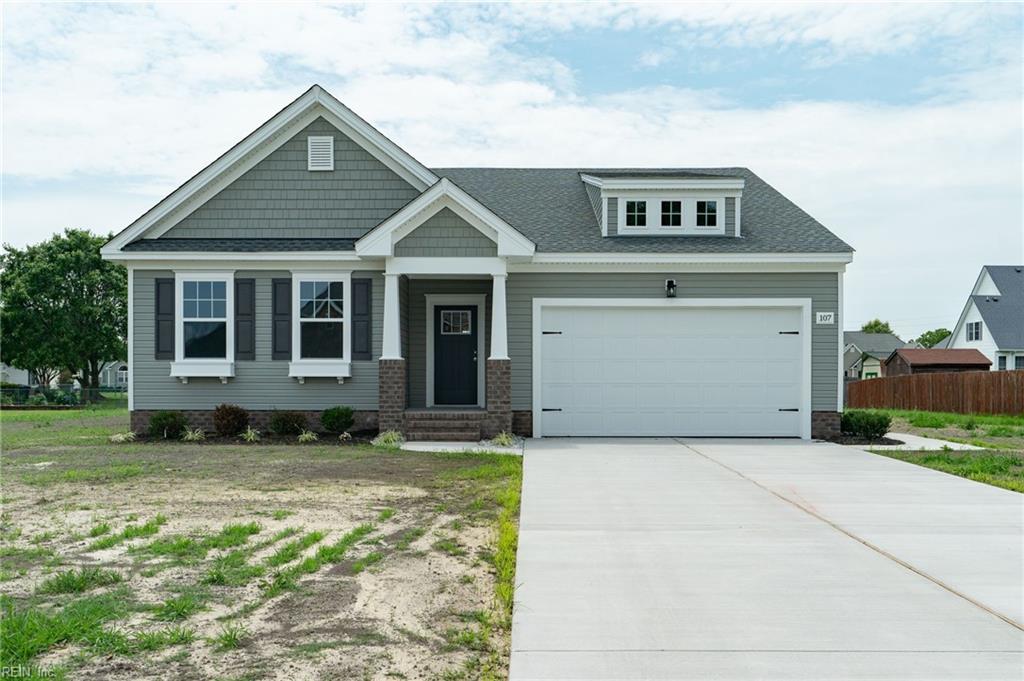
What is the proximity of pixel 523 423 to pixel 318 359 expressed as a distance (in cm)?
416

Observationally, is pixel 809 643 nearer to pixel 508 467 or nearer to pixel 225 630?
pixel 225 630

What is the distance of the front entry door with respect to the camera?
17.1 m

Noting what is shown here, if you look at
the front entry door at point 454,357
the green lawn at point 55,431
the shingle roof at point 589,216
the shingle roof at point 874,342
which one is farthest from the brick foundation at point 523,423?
the shingle roof at point 874,342

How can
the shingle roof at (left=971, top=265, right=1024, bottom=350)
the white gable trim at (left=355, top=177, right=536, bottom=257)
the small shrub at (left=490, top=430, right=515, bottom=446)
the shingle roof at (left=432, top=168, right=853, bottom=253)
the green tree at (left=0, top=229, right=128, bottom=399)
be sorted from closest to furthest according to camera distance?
the small shrub at (left=490, top=430, right=515, bottom=446), the white gable trim at (left=355, top=177, right=536, bottom=257), the shingle roof at (left=432, top=168, right=853, bottom=253), the green tree at (left=0, top=229, right=128, bottom=399), the shingle roof at (left=971, top=265, right=1024, bottom=350)

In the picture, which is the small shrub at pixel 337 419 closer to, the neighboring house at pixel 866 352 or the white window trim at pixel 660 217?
the white window trim at pixel 660 217

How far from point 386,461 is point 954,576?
26.7 ft

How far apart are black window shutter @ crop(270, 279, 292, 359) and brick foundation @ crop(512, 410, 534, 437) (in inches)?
179

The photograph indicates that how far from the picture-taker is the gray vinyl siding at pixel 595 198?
711 inches

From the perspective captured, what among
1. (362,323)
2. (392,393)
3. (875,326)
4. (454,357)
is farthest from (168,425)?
(875,326)

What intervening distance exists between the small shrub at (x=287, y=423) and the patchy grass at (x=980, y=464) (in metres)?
10.4

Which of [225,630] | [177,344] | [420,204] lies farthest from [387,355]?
[225,630]

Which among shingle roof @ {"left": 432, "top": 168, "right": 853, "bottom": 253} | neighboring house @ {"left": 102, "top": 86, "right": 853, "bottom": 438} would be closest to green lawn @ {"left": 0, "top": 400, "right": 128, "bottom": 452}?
neighboring house @ {"left": 102, "top": 86, "right": 853, "bottom": 438}

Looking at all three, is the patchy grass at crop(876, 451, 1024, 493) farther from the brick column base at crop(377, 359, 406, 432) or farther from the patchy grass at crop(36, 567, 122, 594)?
the patchy grass at crop(36, 567, 122, 594)

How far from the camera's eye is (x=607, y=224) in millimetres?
17188
